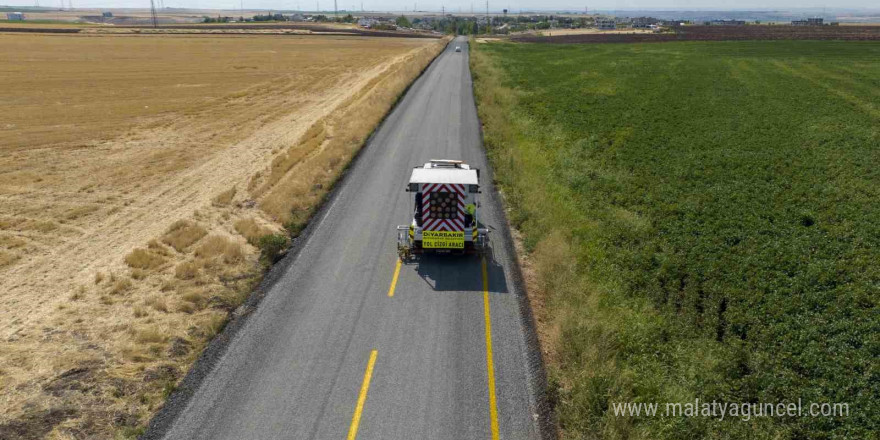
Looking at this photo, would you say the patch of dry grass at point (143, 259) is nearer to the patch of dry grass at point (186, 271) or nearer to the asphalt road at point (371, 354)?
the patch of dry grass at point (186, 271)

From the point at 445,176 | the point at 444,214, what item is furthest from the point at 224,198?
the point at 444,214

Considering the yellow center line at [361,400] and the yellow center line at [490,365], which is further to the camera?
the yellow center line at [490,365]

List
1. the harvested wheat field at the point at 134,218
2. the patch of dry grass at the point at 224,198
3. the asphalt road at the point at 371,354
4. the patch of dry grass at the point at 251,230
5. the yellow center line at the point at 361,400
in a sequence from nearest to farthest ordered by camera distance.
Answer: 1. the yellow center line at the point at 361,400
2. the asphalt road at the point at 371,354
3. the harvested wheat field at the point at 134,218
4. the patch of dry grass at the point at 251,230
5. the patch of dry grass at the point at 224,198

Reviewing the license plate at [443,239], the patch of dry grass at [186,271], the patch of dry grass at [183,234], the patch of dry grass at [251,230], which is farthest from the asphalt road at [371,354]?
the patch of dry grass at [183,234]

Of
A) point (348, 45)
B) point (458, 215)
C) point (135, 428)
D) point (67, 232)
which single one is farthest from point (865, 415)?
point (348, 45)

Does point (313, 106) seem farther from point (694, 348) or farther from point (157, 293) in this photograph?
point (694, 348)

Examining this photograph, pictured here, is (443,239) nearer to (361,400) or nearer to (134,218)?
(361,400)

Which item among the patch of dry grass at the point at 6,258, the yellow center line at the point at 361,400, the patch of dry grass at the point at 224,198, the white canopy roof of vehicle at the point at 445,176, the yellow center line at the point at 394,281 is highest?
the white canopy roof of vehicle at the point at 445,176
